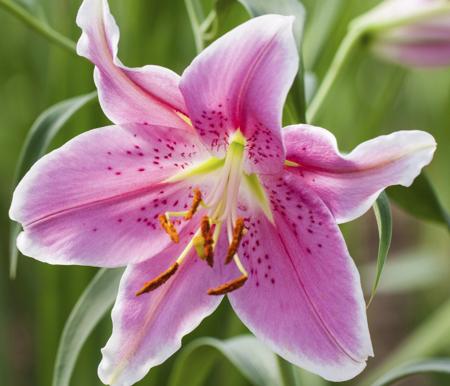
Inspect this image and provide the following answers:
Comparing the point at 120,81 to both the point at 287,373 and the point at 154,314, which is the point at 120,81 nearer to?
the point at 154,314

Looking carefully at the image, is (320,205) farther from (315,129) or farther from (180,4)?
(180,4)

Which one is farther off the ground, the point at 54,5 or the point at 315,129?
the point at 315,129

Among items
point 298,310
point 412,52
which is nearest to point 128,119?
point 298,310

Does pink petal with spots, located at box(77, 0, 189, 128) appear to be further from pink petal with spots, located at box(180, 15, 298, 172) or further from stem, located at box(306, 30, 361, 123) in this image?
stem, located at box(306, 30, 361, 123)

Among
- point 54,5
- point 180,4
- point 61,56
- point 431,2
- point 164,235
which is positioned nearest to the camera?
point 164,235

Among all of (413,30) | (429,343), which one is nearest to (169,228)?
(413,30)

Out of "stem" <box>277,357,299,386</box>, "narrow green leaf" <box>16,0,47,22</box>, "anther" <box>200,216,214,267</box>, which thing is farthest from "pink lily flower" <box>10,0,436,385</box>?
"narrow green leaf" <box>16,0,47,22</box>
